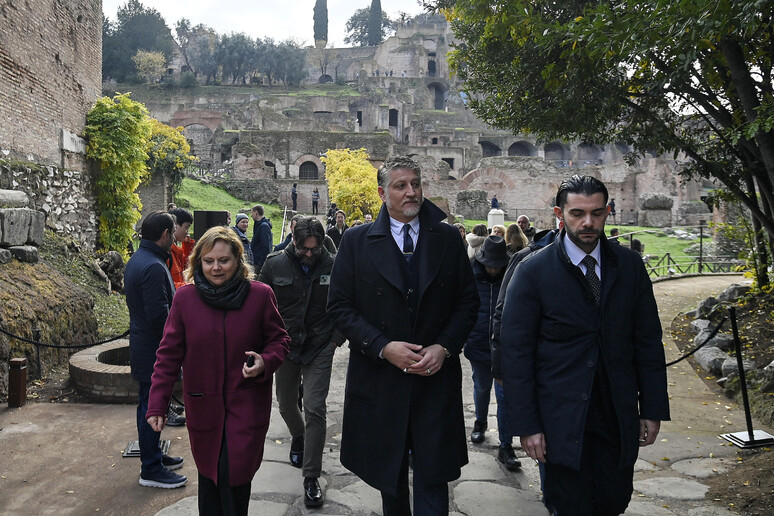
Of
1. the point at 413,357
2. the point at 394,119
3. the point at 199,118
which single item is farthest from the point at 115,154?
the point at 394,119

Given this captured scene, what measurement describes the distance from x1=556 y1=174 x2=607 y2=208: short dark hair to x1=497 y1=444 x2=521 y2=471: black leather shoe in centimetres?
222

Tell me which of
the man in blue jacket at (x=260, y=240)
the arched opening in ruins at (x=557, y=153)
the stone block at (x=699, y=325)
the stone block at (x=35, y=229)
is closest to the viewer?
the stone block at (x=35, y=229)

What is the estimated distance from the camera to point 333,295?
3014 mm

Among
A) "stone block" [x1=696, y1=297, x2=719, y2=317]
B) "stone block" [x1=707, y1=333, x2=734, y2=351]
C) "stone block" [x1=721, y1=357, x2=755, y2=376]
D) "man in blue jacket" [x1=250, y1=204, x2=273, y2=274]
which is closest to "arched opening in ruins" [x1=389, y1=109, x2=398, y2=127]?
"man in blue jacket" [x1=250, y1=204, x2=273, y2=274]

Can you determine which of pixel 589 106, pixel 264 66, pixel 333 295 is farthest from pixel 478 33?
pixel 264 66

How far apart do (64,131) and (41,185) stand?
4.02ft

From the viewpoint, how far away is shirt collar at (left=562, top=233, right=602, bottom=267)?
8.94ft

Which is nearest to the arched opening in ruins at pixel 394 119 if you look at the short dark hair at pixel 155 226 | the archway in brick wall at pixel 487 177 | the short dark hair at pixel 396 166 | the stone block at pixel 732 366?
the archway in brick wall at pixel 487 177

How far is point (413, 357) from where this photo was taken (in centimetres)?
268

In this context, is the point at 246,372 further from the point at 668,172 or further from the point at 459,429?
the point at 668,172

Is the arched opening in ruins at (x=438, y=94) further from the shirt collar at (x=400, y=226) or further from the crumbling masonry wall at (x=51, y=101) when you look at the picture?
the shirt collar at (x=400, y=226)

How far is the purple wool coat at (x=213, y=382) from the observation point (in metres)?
2.84

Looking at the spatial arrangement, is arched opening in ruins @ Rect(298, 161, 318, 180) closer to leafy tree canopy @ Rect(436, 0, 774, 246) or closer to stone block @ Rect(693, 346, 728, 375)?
leafy tree canopy @ Rect(436, 0, 774, 246)

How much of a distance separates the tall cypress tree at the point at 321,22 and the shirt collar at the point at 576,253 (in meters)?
75.7
